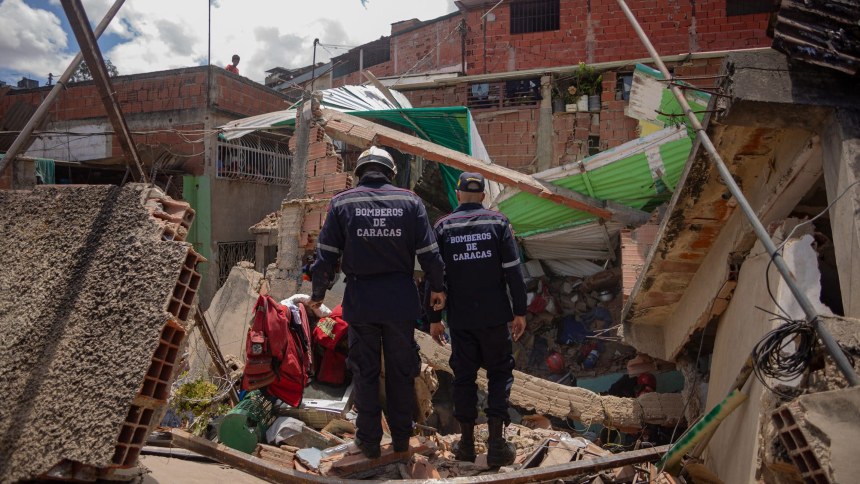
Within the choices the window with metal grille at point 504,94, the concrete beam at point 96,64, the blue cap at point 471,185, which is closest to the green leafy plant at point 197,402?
the concrete beam at point 96,64

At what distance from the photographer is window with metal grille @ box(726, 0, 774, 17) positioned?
42.1 feet

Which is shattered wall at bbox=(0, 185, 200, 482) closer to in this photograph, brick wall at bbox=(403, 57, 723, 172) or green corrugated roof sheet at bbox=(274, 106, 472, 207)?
green corrugated roof sheet at bbox=(274, 106, 472, 207)

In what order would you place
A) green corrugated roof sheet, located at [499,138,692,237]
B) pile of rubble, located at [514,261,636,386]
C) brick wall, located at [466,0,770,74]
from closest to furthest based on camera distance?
1. green corrugated roof sheet, located at [499,138,692,237]
2. pile of rubble, located at [514,261,636,386]
3. brick wall, located at [466,0,770,74]

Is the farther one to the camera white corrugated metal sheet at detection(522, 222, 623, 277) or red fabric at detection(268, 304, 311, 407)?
white corrugated metal sheet at detection(522, 222, 623, 277)

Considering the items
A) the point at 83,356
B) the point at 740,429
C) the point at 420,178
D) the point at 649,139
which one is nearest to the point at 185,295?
the point at 83,356

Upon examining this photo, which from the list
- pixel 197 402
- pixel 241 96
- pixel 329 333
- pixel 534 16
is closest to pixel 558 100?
pixel 534 16

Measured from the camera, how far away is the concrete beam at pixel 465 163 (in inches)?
271

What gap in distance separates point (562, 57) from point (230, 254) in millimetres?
8640

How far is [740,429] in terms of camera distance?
9.12ft

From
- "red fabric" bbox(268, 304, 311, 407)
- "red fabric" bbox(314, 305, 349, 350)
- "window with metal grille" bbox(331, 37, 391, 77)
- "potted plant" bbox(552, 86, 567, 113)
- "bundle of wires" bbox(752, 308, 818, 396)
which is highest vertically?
"window with metal grille" bbox(331, 37, 391, 77)

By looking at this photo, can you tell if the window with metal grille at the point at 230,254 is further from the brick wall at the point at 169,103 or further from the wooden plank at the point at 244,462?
the wooden plank at the point at 244,462

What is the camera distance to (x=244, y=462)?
3240mm

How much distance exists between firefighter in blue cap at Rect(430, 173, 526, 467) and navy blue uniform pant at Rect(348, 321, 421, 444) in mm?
382

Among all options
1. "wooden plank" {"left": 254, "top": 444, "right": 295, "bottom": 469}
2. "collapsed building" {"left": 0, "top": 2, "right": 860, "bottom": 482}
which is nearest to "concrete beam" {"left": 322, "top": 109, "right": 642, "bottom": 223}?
"collapsed building" {"left": 0, "top": 2, "right": 860, "bottom": 482}
